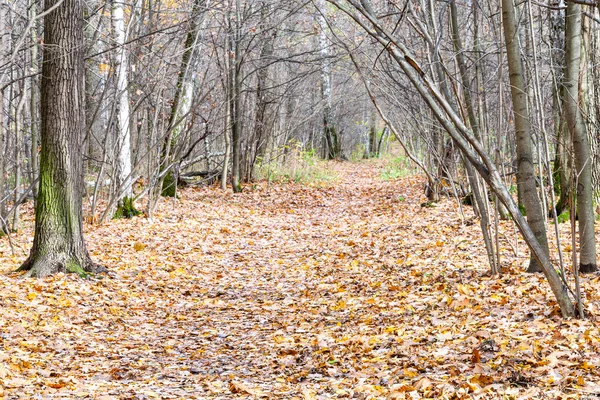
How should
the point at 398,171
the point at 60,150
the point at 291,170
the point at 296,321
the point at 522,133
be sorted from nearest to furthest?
the point at 522,133 → the point at 296,321 → the point at 60,150 → the point at 291,170 → the point at 398,171

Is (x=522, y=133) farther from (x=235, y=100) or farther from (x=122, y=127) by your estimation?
(x=235, y=100)

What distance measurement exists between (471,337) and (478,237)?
13.8 feet

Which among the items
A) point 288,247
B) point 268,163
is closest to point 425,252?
point 288,247

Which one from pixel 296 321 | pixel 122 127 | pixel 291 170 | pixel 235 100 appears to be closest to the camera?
pixel 296 321

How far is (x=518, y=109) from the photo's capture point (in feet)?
16.9

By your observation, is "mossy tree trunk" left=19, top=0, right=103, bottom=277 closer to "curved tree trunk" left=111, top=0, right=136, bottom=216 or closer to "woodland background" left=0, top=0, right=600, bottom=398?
"woodland background" left=0, top=0, right=600, bottom=398

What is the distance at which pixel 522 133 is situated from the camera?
5156 millimetres

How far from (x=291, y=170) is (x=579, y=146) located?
1387 centimetres

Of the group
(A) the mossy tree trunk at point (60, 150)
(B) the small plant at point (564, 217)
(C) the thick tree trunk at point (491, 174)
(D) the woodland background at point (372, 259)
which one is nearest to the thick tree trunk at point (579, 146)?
(D) the woodland background at point (372, 259)

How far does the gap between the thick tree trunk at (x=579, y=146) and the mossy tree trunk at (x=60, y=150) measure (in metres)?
5.78

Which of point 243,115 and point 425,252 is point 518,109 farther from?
point 243,115

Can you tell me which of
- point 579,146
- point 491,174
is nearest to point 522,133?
point 579,146

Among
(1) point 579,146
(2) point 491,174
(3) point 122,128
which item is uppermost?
(3) point 122,128

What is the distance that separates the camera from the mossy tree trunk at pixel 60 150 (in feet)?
24.9
